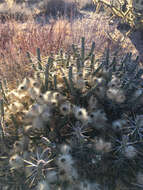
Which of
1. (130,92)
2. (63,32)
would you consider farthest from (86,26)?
(130,92)

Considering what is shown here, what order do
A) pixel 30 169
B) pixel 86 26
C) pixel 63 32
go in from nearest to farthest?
pixel 30 169
pixel 63 32
pixel 86 26

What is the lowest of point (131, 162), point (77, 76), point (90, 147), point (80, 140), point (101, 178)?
point (101, 178)

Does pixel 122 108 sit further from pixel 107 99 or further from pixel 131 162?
pixel 131 162

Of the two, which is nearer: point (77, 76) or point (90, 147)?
point (90, 147)

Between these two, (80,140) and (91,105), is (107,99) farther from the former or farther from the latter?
(80,140)

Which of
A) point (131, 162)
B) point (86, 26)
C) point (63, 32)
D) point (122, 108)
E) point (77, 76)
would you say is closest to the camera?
point (131, 162)

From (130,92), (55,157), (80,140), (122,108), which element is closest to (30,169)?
(55,157)

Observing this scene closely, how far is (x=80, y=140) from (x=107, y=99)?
0.67 meters

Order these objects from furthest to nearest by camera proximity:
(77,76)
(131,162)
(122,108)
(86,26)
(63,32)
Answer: (86,26)
(63,32)
(122,108)
(77,76)
(131,162)

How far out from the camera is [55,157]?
1957 millimetres

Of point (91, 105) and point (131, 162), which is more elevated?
point (91, 105)

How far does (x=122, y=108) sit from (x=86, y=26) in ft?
10.9

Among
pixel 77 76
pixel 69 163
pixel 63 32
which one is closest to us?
pixel 69 163

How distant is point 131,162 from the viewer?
6.72 feet
